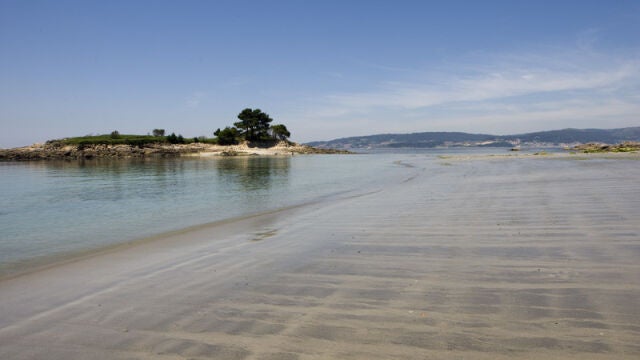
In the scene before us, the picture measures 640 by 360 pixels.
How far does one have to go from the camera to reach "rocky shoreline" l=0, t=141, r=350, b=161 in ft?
397

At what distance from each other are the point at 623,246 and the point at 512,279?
A: 3.62m

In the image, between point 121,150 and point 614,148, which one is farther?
point 121,150

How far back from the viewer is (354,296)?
21.2 ft

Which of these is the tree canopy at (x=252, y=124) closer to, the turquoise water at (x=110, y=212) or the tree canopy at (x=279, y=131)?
the tree canopy at (x=279, y=131)

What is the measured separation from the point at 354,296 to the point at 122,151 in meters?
137

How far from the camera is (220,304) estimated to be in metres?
6.40

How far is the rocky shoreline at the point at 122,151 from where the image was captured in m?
121

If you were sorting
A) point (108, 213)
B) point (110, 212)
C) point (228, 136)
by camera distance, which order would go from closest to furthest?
point (108, 213), point (110, 212), point (228, 136)

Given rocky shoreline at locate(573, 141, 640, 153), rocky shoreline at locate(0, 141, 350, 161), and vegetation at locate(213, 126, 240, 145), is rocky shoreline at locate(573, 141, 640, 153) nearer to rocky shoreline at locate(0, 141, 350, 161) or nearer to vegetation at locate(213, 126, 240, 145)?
rocky shoreline at locate(0, 141, 350, 161)

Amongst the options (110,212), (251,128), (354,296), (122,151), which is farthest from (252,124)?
(354,296)

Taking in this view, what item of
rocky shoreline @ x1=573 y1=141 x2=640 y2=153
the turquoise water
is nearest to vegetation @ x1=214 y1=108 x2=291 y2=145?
rocky shoreline @ x1=573 y1=141 x2=640 y2=153

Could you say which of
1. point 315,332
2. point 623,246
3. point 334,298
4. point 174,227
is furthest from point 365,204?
point 315,332

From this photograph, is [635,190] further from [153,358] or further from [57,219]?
[57,219]

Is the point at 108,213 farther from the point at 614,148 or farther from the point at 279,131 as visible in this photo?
the point at 279,131
